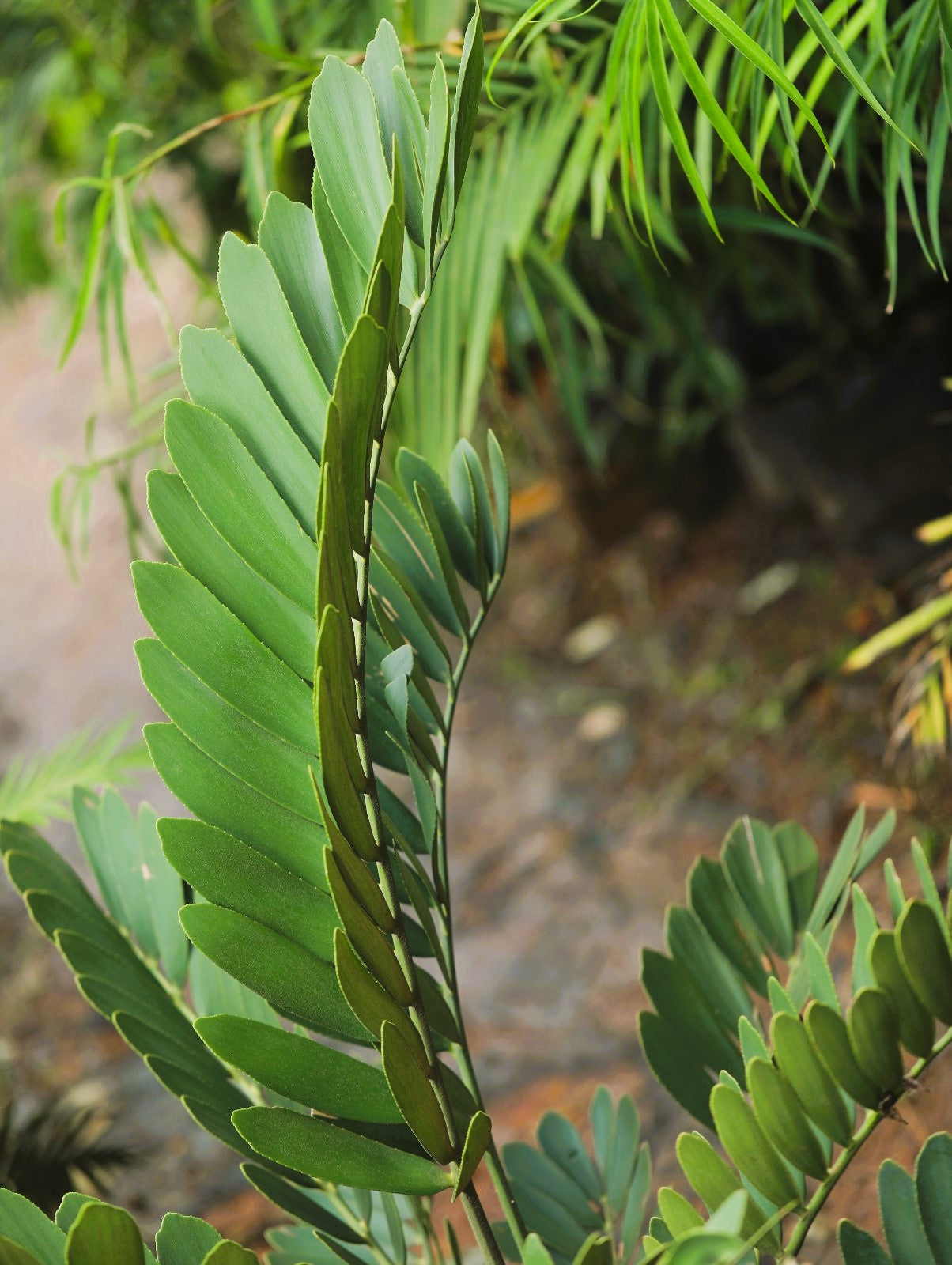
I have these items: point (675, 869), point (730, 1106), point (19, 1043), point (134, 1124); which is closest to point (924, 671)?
point (675, 869)

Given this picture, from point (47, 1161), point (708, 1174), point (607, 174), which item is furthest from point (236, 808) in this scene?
point (47, 1161)

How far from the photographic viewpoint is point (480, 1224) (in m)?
0.45

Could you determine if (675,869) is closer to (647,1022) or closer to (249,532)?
(647,1022)

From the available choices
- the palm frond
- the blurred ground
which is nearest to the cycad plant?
the palm frond

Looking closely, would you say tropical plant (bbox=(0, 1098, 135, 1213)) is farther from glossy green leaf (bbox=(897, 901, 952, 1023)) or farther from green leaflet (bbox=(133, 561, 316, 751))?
glossy green leaf (bbox=(897, 901, 952, 1023))

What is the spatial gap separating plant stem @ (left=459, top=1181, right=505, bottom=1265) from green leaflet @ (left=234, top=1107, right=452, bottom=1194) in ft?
0.04

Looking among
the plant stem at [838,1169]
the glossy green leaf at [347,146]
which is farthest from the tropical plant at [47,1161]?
the glossy green leaf at [347,146]

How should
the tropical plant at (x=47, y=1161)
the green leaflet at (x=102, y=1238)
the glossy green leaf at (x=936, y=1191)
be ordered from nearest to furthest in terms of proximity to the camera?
1. the green leaflet at (x=102, y=1238)
2. the glossy green leaf at (x=936, y=1191)
3. the tropical plant at (x=47, y=1161)

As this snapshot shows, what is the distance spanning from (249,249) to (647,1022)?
1.38ft

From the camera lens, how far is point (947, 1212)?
43cm

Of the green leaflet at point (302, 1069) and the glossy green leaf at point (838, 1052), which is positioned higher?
the green leaflet at point (302, 1069)

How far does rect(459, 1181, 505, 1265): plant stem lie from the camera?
44 cm

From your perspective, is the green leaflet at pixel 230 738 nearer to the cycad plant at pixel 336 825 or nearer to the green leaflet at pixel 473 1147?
the cycad plant at pixel 336 825

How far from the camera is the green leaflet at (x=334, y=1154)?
0.40m
